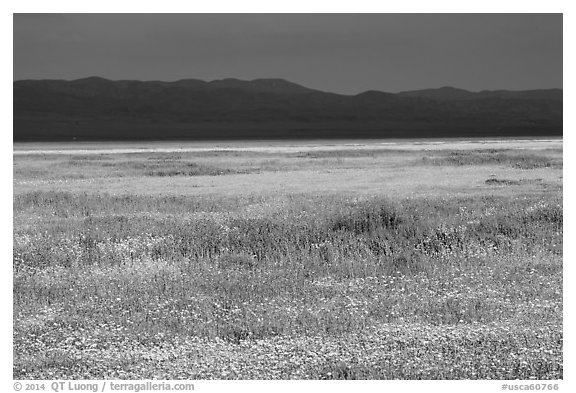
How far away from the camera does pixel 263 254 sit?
14.2 metres

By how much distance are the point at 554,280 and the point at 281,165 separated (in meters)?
31.3

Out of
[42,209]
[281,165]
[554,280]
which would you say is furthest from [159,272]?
[281,165]

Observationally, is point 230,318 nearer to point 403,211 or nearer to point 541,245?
point 541,245

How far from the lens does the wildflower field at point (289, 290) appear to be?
926 centimetres

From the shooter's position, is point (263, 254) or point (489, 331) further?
point (263, 254)

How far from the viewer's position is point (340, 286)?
11.9 metres

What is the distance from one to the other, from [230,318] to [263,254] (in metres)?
3.72

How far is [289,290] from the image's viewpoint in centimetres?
1176

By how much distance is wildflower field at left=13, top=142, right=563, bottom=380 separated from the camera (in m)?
9.26
